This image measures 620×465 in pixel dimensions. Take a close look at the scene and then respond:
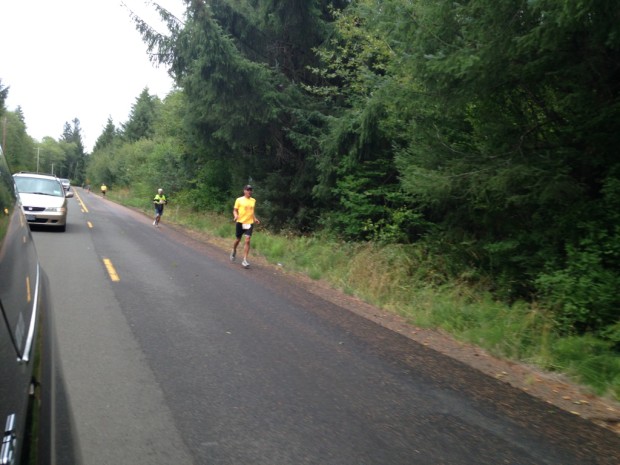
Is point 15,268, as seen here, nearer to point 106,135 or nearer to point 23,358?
point 23,358

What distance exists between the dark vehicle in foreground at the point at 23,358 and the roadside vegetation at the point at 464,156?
17.0 ft

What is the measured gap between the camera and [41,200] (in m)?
15.4

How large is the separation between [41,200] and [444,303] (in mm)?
12762

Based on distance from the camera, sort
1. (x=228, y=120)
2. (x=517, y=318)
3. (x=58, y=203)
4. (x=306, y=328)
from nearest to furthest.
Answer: (x=306, y=328) → (x=517, y=318) → (x=58, y=203) → (x=228, y=120)

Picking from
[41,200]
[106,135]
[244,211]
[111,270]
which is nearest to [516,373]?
[111,270]

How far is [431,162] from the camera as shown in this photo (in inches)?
359

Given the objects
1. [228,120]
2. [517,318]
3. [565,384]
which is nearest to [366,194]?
[228,120]

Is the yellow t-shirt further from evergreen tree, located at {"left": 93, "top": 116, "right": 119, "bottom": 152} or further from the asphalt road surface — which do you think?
evergreen tree, located at {"left": 93, "top": 116, "right": 119, "bottom": 152}

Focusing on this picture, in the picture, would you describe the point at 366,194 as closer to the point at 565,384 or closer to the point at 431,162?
the point at 431,162

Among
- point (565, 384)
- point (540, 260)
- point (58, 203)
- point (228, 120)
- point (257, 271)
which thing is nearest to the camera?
point (565, 384)

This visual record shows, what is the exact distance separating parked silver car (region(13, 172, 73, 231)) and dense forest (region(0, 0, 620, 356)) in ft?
18.6

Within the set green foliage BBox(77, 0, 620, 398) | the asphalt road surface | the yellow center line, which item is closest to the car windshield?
green foliage BBox(77, 0, 620, 398)

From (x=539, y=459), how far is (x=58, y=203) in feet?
51.0

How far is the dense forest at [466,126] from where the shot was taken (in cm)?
688
